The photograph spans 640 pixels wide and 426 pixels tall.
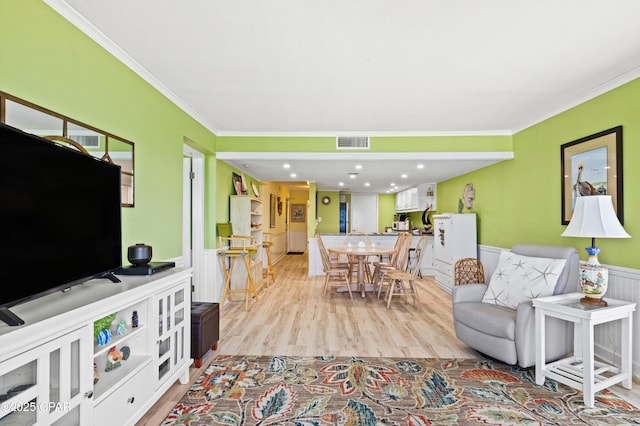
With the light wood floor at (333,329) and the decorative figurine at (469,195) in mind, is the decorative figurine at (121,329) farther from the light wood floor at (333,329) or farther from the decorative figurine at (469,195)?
the decorative figurine at (469,195)

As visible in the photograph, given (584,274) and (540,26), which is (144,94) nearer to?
(540,26)

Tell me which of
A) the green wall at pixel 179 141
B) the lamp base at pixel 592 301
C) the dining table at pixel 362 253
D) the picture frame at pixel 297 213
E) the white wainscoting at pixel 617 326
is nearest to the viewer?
the green wall at pixel 179 141

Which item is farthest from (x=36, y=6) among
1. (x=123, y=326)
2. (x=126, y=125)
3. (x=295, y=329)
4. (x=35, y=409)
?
(x=295, y=329)

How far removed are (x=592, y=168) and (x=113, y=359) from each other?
4060 millimetres

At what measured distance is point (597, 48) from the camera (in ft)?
Answer: 7.21

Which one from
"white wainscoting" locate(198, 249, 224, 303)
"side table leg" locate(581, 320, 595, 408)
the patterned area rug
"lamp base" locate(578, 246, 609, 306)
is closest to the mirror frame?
the patterned area rug

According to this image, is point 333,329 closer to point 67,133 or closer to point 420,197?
point 67,133

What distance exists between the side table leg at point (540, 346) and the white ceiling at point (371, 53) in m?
1.92

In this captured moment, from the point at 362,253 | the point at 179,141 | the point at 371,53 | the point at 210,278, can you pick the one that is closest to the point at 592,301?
the point at 371,53

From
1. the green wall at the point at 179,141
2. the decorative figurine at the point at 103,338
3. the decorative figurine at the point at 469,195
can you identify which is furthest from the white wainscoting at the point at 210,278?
the decorative figurine at the point at 469,195

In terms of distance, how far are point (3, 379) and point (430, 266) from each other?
6.67 metres

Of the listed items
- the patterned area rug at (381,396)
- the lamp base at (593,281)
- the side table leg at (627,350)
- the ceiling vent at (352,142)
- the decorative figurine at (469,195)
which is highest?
the ceiling vent at (352,142)

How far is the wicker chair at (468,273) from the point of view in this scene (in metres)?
4.50

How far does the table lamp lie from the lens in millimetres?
2277
